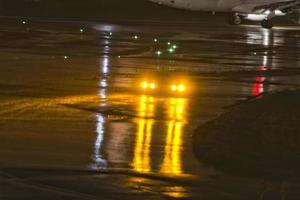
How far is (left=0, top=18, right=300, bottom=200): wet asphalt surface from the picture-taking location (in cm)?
1025

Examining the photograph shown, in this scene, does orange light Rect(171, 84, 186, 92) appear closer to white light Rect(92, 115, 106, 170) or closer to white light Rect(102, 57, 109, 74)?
white light Rect(102, 57, 109, 74)

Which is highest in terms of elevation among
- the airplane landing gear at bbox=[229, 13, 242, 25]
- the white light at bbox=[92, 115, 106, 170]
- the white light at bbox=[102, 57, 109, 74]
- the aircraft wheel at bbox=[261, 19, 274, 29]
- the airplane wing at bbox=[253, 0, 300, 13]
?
the airplane wing at bbox=[253, 0, 300, 13]

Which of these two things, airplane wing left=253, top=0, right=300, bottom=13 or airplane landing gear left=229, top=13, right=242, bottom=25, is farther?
airplane landing gear left=229, top=13, right=242, bottom=25

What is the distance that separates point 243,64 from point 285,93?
369 inches

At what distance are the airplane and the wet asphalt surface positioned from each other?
21517mm

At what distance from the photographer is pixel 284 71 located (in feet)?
88.2

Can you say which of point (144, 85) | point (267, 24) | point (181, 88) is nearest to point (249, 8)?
Answer: point (267, 24)

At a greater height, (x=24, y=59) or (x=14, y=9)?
(x=14, y=9)

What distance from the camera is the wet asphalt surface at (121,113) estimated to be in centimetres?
1025

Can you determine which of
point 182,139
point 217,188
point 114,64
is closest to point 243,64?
point 114,64

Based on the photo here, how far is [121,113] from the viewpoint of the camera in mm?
16469

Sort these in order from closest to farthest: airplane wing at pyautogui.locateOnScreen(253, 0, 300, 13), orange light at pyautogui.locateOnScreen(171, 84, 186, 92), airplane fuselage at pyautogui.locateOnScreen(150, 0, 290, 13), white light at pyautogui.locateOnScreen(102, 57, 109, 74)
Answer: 1. orange light at pyautogui.locateOnScreen(171, 84, 186, 92)
2. white light at pyautogui.locateOnScreen(102, 57, 109, 74)
3. airplane wing at pyautogui.locateOnScreen(253, 0, 300, 13)
4. airplane fuselage at pyautogui.locateOnScreen(150, 0, 290, 13)

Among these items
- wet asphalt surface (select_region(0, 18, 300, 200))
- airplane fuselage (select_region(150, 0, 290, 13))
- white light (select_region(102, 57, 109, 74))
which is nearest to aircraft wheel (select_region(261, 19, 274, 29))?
airplane fuselage (select_region(150, 0, 290, 13))

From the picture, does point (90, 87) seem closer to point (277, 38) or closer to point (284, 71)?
point (284, 71)
